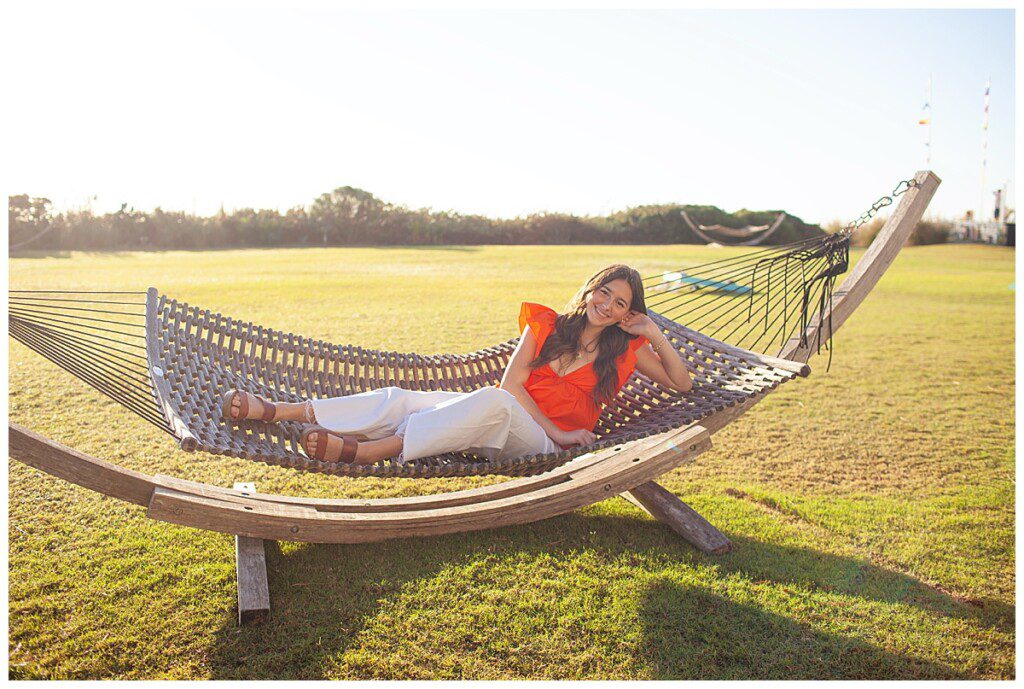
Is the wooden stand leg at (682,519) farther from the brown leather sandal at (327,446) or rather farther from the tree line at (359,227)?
the tree line at (359,227)

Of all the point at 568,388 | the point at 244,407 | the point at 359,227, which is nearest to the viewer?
the point at 244,407

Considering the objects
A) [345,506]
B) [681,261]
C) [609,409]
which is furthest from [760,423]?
[681,261]

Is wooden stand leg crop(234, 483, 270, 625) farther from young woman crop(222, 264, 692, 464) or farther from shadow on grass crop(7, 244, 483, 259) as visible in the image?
shadow on grass crop(7, 244, 483, 259)

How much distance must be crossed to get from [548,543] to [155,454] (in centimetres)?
191

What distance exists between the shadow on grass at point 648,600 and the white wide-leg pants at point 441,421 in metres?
0.32

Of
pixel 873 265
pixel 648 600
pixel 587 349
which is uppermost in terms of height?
pixel 873 265

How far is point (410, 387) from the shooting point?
3.24 metres

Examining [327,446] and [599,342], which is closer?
[327,446]

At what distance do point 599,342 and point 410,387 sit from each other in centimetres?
80

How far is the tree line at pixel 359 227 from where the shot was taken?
47.8 ft

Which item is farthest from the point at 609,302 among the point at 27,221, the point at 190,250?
the point at 190,250

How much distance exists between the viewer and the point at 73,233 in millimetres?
14047

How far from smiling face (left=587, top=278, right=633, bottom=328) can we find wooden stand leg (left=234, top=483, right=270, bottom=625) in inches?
49.9

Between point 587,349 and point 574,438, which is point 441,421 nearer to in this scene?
point 574,438
